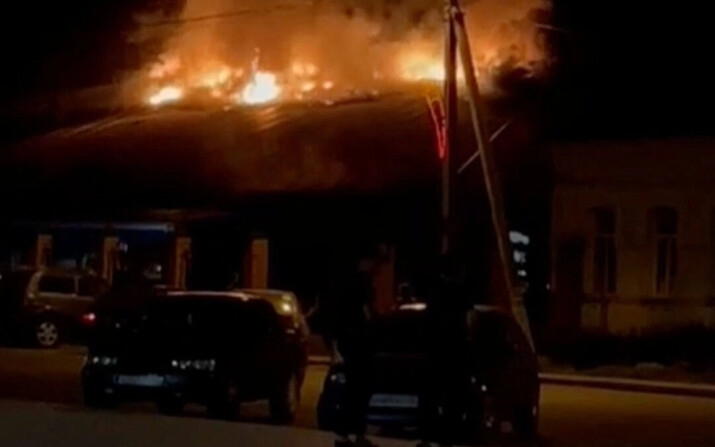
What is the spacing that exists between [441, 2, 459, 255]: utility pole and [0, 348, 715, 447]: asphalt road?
331 cm

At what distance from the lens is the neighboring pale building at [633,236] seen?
140 feet

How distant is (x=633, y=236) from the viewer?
1729 inches

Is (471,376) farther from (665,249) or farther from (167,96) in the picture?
(167,96)

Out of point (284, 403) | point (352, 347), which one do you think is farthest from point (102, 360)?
point (352, 347)

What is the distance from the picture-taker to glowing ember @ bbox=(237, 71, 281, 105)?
2141 inches

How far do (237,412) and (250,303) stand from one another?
1.50m

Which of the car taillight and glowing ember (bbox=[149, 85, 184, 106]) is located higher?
glowing ember (bbox=[149, 85, 184, 106])

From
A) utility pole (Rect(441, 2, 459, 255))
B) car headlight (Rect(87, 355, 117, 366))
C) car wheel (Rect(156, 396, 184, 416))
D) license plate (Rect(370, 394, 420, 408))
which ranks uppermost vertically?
utility pole (Rect(441, 2, 459, 255))

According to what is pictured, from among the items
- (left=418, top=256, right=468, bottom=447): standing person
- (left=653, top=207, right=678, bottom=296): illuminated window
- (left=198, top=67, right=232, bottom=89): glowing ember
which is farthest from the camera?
(left=198, top=67, right=232, bottom=89): glowing ember

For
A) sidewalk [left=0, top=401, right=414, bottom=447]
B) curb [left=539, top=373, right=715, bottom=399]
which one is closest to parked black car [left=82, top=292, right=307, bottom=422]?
sidewalk [left=0, top=401, right=414, bottom=447]

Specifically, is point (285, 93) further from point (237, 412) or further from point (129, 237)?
point (237, 412)

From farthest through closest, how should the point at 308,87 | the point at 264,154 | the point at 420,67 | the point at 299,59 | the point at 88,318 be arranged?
the point at 299,59 < the point at 308,87 < the point at 264,154 < the point at 420,67 < the point at 88,318

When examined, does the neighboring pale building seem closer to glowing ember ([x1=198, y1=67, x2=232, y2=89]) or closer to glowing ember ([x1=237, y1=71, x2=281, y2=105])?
glowing ember ([x1=237, y1=71, x2=281, y2=105])

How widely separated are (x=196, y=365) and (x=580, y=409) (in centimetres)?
757
